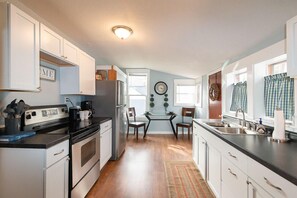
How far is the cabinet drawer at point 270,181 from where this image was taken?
3.01ft

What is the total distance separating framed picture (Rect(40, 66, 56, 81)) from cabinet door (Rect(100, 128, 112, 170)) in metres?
1.14

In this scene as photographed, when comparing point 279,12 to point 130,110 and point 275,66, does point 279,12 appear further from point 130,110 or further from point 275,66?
point 130,110

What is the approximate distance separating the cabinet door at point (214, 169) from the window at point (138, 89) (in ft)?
12.6

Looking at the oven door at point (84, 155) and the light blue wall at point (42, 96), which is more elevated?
the light blue wall at point (42, 96)

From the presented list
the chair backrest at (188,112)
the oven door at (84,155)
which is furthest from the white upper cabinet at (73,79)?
the chair backrest at (188,112)

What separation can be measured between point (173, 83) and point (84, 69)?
3.69 m

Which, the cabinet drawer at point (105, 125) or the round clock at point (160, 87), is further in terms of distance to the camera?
the round clock at point (160, 87)

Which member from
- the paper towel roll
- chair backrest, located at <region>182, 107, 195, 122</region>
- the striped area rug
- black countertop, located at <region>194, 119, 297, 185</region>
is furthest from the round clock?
the paper towel roll

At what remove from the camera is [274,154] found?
124 centimetres

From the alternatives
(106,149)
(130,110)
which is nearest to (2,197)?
(106,149)

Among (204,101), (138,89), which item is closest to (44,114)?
(138,89)

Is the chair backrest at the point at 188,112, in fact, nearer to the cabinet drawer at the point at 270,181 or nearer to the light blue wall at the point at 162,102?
the light blue wall at the point at 162,102

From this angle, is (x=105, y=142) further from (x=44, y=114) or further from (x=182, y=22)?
(x=182, y=22)

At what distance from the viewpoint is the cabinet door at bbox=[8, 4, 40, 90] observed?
1502 mm
